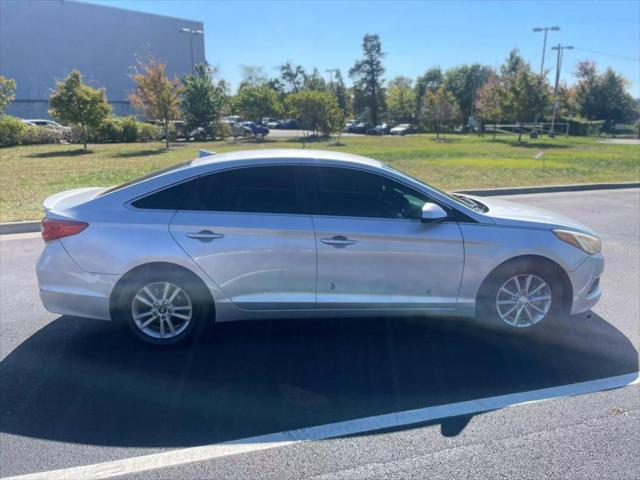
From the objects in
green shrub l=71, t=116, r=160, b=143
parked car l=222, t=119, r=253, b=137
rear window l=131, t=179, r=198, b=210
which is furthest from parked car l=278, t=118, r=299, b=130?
rear window l=131, t=179, r=198, b=210

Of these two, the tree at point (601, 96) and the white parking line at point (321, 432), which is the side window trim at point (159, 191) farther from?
the tree at point (601, 96)

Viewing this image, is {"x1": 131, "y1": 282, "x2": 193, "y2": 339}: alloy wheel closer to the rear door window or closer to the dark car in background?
the rear door window

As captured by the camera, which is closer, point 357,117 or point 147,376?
point 147,376

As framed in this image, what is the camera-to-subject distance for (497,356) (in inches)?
160

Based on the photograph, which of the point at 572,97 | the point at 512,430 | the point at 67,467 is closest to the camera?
the point at 67,467

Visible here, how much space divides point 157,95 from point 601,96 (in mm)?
57879

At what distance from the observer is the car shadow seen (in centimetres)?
318

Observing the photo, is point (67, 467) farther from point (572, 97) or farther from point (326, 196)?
point (572, 97)

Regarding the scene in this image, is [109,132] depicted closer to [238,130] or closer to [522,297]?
[238,130]

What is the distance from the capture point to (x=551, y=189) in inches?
519

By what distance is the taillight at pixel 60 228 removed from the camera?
157 inches

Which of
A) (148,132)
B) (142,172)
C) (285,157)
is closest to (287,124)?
(148,132)

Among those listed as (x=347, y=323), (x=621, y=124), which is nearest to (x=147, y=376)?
(x=347, y=323)

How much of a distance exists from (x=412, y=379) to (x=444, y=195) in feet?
5.18
